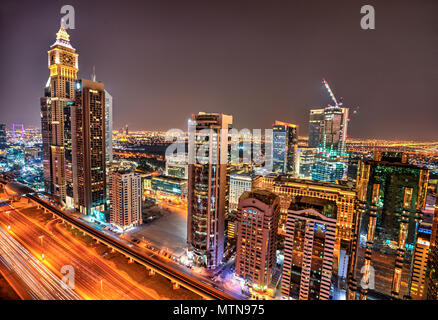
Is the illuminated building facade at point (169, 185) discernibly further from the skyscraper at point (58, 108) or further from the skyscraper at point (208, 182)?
the skyscraper at point (208, 182)

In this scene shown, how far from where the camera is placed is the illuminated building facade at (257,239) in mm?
16250

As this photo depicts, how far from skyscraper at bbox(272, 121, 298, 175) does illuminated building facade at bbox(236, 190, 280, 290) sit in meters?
27.9

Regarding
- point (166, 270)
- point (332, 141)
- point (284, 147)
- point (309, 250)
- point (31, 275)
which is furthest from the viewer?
point (284, 147)

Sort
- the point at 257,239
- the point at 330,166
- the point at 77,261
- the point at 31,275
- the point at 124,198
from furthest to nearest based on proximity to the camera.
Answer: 1. the point at 330,166
2. the point at 124,198
3. the point at 257,239
4. the point at 77,261
5. the point at 31,275

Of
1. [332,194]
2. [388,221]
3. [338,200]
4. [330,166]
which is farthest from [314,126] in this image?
[388,221]

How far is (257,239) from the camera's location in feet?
54.0

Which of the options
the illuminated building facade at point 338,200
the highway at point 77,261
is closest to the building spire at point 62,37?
the highway at point 77,261

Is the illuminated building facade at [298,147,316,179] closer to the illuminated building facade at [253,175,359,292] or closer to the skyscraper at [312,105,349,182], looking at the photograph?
the skyscraper at [312,105,349,182]

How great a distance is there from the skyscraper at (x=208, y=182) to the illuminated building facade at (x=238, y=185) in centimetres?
1195

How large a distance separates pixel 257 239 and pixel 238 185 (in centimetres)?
1513

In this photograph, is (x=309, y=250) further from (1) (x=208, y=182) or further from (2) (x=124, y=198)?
(2) (x=124, y=198)

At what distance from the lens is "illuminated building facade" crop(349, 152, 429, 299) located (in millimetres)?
13875
